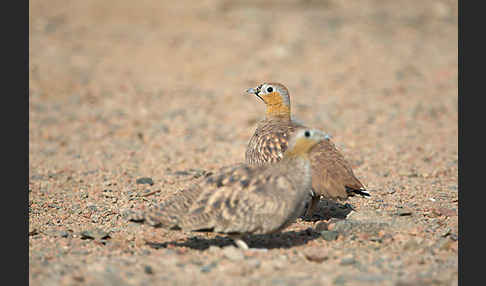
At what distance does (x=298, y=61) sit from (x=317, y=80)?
1350 millimetres

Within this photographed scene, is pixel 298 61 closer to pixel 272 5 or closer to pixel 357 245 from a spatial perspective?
pixel 272 5

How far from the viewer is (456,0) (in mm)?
22312

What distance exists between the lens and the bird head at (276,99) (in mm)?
7953

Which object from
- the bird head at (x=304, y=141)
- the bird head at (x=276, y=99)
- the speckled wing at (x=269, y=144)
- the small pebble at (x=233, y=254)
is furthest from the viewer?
the bird head at (x=276, y=99)

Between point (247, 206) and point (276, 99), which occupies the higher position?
point (276, 99)

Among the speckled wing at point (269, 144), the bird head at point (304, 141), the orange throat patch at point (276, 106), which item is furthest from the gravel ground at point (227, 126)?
the orange throat patch at point (276, 106)

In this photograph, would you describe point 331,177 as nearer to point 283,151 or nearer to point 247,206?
point 283,151

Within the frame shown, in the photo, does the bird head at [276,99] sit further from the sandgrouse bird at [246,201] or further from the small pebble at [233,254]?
the small pebble at [233,254]

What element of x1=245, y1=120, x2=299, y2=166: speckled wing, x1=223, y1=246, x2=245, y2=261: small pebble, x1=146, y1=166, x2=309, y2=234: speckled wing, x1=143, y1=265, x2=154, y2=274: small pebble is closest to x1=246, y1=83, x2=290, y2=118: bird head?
x1=245, y1=120, x2=299, y2=166: speckled wing

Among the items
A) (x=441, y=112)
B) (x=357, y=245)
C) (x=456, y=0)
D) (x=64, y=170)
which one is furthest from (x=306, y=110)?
(x=456, y=0)

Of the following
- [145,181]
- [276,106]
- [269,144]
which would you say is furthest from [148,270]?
[145,181]

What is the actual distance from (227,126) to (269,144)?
5435 mm

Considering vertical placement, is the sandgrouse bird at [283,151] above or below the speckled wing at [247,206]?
above

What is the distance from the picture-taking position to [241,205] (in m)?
5.50
